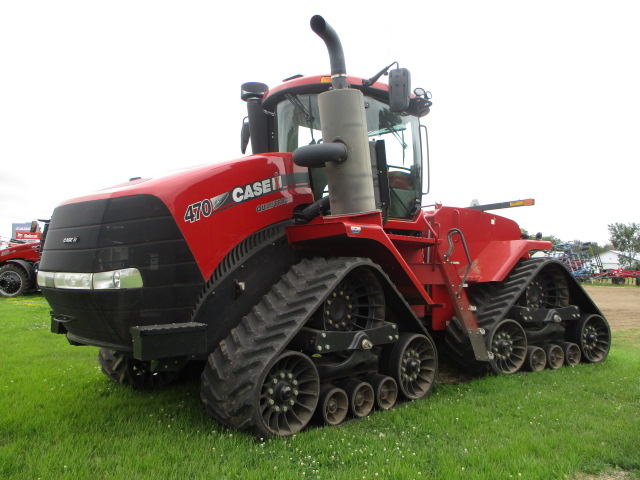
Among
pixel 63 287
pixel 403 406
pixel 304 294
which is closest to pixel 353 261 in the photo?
pixel 304 294

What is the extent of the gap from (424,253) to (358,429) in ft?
8.83

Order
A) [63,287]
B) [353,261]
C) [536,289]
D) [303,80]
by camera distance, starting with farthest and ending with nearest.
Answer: [536,289]
[303,80]
[353,261]
[63,287]

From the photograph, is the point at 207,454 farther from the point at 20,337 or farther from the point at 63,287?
the point at 20,337

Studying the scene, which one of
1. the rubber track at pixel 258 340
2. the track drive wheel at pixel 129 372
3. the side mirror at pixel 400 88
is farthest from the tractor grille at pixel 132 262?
the side mirror at pixel 400 88

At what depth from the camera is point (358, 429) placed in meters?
4.27

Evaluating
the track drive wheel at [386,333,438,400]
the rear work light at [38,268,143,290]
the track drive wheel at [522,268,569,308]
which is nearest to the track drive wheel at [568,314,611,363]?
the track drive wheel at [522,268,569,308]

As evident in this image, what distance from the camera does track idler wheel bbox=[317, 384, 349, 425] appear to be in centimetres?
434

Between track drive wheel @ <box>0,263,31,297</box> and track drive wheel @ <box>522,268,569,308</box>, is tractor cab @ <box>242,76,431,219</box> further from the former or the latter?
track drive wheel @ <box>0,263,31,297</box>

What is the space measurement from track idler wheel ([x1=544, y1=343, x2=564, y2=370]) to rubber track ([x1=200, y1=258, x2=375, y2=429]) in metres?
3.92

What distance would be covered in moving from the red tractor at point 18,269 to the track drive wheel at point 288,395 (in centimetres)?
1538

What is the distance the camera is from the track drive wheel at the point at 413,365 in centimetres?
514

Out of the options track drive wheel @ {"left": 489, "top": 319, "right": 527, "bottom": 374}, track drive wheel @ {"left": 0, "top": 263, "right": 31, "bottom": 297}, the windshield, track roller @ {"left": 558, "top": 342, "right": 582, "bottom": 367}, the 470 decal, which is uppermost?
the windshield

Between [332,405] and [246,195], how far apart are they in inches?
74.2

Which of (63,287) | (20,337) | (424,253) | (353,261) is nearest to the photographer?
(63,287)
